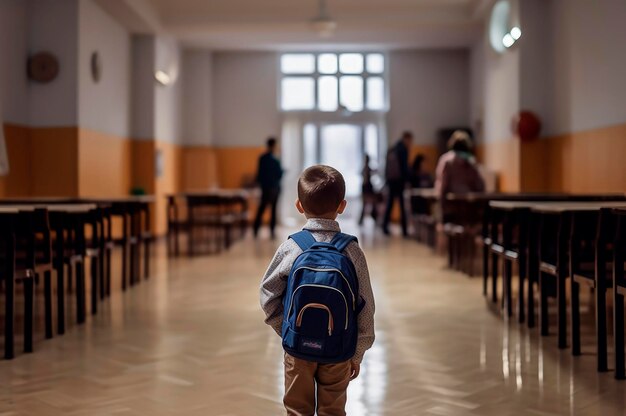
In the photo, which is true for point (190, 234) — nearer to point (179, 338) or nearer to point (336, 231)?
point (179, 338)

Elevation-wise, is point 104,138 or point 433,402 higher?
point 104,138

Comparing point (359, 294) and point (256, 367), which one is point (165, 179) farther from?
point (359, 294)

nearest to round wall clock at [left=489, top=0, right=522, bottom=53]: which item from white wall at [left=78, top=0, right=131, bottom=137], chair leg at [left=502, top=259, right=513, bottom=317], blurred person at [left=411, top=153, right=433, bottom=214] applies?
blurred person at [left=411, top=153, right=433, bottom=214]

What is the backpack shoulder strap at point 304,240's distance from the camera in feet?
6.88

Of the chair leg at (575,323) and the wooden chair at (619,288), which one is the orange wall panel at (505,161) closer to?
the chair leg at (575,323)

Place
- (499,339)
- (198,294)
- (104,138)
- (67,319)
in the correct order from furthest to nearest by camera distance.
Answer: (104,138), (198,294), (67,319), (499,339)

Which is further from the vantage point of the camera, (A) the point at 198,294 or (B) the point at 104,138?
(B) the point at 104,138

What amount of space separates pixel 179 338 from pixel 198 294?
68.0 inches

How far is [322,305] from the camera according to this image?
2008 mm

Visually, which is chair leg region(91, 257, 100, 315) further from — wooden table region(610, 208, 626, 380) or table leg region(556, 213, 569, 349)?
wooden table region(610, 208, 626, 380)

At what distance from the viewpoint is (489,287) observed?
20.7ft

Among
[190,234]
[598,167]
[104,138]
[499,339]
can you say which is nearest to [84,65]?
[104,138]

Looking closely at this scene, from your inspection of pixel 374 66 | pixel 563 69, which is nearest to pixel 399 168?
pixel 563 69

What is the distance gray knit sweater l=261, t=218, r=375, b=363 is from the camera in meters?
2.10
